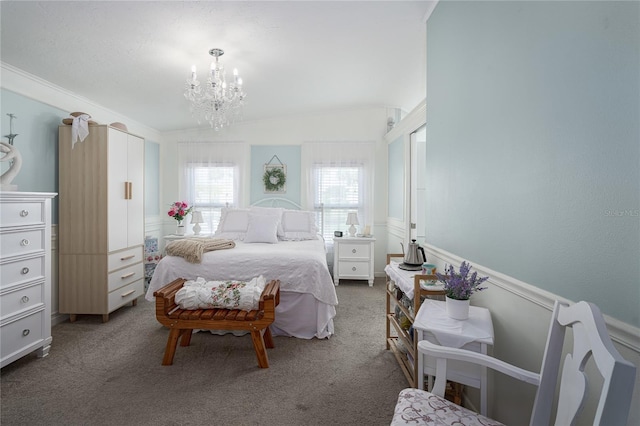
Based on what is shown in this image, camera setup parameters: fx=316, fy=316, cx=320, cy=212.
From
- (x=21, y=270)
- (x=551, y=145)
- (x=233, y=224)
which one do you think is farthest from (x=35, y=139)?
(x=551, y=145)

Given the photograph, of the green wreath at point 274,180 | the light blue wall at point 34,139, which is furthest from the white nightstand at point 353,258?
the light blue wall at point 34,139

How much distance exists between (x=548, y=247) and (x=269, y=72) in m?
3.20

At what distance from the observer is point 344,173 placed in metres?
5.29

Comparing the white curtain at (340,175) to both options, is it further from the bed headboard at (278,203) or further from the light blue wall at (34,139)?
the light blue wall at (34,139)

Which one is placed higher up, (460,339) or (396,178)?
(396,178)

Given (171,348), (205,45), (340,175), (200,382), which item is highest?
(205,45)

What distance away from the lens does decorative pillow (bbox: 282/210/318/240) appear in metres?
4.41

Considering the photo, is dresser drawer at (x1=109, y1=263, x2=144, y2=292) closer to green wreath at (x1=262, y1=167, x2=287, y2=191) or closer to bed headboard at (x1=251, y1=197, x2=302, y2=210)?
bed headboard at (x1=251, y1=197, x2=302, y2=210)

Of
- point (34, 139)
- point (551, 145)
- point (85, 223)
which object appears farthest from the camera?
point (85, 223)

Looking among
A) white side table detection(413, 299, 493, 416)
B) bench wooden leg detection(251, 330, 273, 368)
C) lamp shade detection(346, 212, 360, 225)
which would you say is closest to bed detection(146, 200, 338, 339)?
bench wooden leg detection(251, 330, 273, 368)

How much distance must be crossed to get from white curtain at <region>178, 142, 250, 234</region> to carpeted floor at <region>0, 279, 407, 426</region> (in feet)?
8.23

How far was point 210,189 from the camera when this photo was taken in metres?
5.33

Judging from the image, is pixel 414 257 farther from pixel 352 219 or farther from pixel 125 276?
pixel 125 276

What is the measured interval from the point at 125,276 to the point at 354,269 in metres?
3.03
